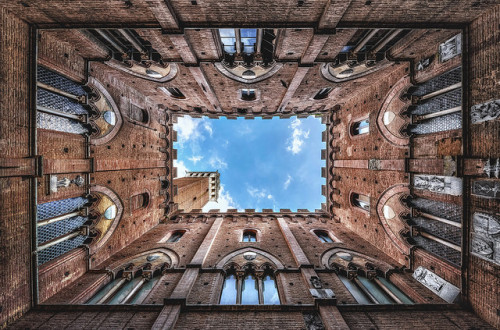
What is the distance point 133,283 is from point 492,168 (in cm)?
1555

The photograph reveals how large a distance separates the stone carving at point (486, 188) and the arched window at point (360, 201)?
21.2 ft

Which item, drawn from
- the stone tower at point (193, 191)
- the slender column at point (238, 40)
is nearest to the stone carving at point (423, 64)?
the slender column at point (238, 40)

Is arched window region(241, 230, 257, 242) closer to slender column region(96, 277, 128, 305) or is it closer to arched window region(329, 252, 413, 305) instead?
arched window region(329, 252, 413, 305)

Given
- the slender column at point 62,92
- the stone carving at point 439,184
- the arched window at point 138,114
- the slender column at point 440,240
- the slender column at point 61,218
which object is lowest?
the slender column at point 440,240

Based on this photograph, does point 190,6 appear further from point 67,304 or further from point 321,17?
point 67,304

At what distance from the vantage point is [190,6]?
748 centimetres

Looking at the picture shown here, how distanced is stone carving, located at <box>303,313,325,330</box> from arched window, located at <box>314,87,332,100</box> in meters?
14.2

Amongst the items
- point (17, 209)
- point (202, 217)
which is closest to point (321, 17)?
point (17, 209)

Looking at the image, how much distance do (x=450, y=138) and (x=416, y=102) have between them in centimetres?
287

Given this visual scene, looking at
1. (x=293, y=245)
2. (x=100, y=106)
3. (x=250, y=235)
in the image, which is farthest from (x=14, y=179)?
(x=293, y=245)

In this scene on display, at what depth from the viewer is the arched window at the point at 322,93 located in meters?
15.3

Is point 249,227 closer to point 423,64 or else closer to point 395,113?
point 395,113

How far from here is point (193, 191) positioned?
2564 centimetres

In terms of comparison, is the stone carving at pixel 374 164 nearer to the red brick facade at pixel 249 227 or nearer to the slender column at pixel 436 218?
the red brick facade at pixel 249 227
